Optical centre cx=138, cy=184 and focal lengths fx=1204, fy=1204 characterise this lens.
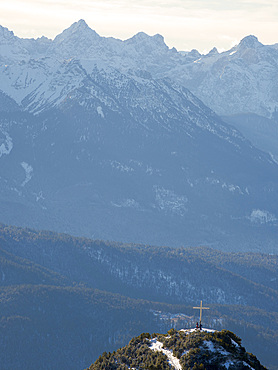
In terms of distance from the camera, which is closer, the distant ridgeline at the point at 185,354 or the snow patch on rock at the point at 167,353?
the distant ridgeline at the point at 185,354

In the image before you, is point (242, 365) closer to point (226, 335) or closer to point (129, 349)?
point (226, 335)

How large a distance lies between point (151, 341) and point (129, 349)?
337cm

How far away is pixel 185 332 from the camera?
16088cm

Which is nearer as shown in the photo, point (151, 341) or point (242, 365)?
point (242, 365)

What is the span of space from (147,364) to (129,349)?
7.92 meters

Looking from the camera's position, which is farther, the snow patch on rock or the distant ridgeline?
the snow patch on rock

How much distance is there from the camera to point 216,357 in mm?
152875

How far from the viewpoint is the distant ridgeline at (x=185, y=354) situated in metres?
152

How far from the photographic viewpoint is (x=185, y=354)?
154250 millimetres

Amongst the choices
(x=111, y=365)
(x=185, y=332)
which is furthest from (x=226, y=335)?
(x=111, y=365)

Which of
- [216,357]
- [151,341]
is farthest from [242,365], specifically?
[151,341]

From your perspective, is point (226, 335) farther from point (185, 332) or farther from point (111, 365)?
point (111, 365)

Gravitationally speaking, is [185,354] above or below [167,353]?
above

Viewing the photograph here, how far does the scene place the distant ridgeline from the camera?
15212 cm
